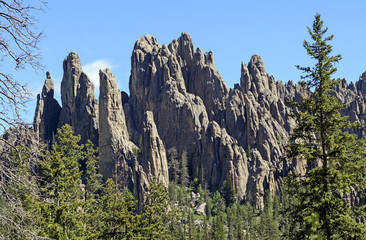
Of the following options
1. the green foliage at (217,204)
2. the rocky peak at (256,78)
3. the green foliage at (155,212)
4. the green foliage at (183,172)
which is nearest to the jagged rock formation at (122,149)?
the green foliage at (183,172)

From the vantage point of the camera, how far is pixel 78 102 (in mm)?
156875

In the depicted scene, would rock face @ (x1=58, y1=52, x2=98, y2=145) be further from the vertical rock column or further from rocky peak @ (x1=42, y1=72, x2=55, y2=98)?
the vertical rock column

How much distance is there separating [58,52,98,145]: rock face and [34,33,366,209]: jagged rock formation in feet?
1.29

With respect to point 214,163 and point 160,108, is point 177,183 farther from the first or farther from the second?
point 160,108

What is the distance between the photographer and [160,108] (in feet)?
547

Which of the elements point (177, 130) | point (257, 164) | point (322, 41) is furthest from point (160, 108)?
point (322, 41)

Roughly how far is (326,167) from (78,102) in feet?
482

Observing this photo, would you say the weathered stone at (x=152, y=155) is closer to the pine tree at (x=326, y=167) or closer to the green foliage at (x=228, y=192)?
the green foliage at (x=228, y=192)

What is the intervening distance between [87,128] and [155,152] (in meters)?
33.1

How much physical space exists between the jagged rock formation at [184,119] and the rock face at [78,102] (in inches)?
15.4

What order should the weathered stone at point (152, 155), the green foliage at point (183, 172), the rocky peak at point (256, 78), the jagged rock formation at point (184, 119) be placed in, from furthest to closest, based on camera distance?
the rocky peak at point (256, 78)
the green foliage at point (183, 172)
the jagged rock formation at point (184, 119)
the weathered stone at point (152, 155)

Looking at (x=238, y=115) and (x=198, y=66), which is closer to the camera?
(x=238, y=115)

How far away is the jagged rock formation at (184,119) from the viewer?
134m

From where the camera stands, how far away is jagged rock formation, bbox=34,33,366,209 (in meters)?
134
